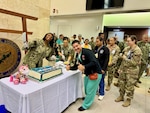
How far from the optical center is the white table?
55.9 inches

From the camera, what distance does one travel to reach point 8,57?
9.32 ft

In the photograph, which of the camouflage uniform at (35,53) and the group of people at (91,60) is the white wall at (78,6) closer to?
the group of people at (91,60)

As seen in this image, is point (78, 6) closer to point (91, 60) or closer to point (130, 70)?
point (130, 70)

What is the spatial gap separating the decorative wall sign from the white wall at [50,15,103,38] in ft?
12.9

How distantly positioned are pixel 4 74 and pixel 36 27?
1.81 metres

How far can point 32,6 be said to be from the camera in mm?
3768

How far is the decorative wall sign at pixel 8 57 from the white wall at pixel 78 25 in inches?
155

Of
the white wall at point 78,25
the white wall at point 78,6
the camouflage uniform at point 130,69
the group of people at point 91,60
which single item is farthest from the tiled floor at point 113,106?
the white wall at point 78,25

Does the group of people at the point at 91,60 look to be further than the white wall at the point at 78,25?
No

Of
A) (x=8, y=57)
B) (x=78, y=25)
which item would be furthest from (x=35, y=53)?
(x=78, y=25)

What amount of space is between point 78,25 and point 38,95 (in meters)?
5.35

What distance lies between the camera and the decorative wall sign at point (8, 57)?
274 cm

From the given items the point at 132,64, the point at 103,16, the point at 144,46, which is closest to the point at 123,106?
the point at 132,64

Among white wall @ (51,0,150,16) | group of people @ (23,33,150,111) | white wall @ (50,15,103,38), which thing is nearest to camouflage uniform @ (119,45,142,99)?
group of people @ (23,33,150,111)
